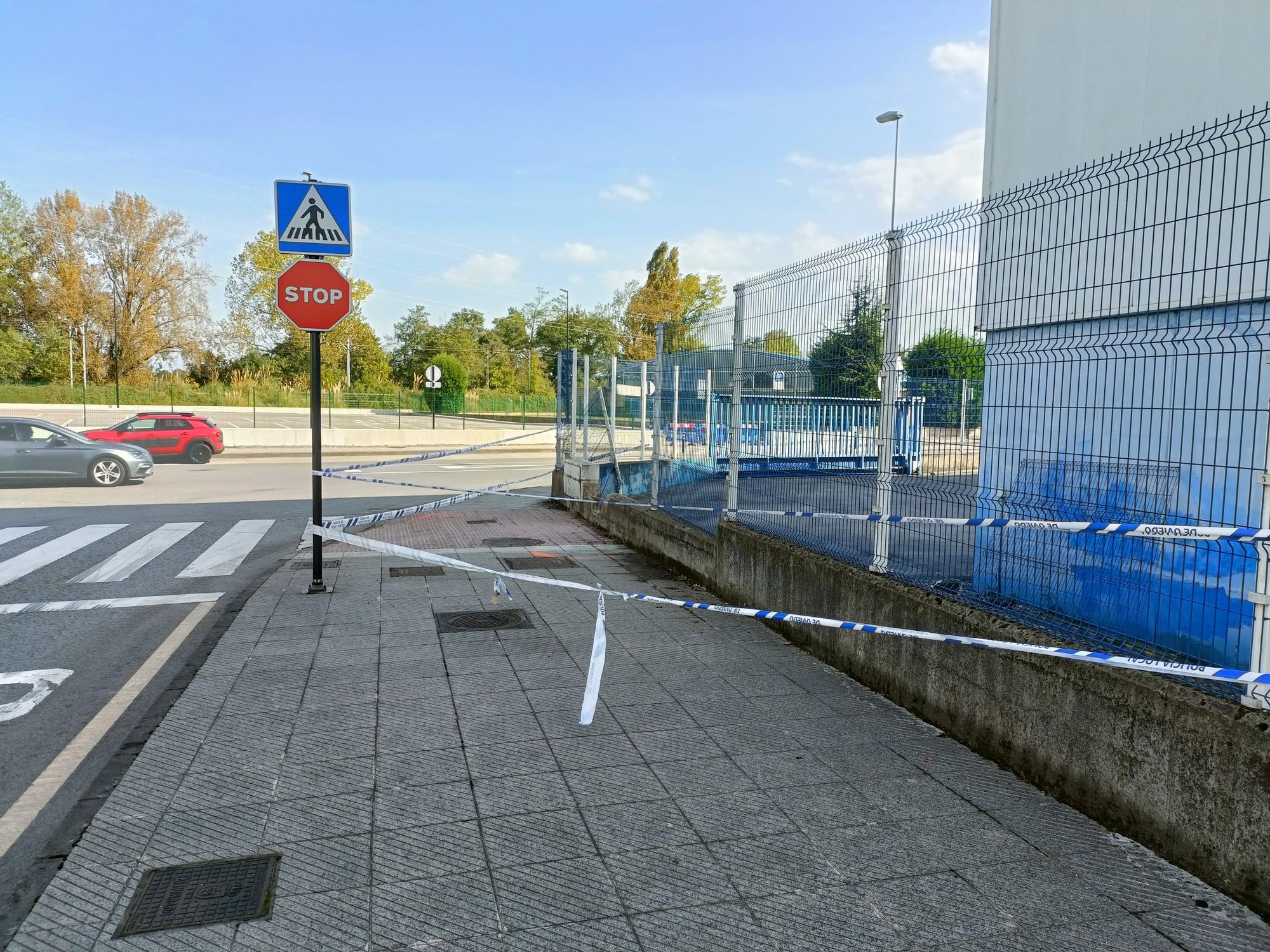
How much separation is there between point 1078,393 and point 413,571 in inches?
273

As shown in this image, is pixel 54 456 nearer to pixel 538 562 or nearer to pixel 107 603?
pixel 107 603

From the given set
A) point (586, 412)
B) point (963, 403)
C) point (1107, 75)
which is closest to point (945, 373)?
point (963, 403)

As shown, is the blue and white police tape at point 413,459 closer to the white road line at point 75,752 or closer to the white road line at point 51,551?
the white road line at point 75,752

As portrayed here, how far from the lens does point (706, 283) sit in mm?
80312

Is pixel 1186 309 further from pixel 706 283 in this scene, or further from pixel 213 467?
pixel 706 283

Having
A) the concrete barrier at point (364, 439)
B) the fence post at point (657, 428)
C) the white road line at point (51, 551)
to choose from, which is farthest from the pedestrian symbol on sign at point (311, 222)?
the concrete barrier at point (364, 439)

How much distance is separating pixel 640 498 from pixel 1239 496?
9021mm

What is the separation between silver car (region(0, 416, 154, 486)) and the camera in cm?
1714

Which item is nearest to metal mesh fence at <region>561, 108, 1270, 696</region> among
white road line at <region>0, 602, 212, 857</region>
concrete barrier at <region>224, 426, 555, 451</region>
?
white road line at <region>0, 602, 212, 857</region>

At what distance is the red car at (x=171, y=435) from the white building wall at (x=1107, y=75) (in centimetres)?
2335

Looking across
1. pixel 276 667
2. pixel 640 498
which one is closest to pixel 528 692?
pixel 276 667

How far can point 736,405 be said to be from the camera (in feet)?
26.1

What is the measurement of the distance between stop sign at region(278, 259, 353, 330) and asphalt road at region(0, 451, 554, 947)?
2662mm

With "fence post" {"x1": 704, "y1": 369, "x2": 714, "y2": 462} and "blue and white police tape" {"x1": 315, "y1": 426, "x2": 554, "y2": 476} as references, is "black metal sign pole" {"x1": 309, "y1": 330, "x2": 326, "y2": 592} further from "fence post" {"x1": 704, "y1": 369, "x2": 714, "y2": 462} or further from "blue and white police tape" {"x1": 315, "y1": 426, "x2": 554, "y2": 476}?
"fence post" {"x1": 704, "y1": 369, "x2": 714, "y2": 462}
